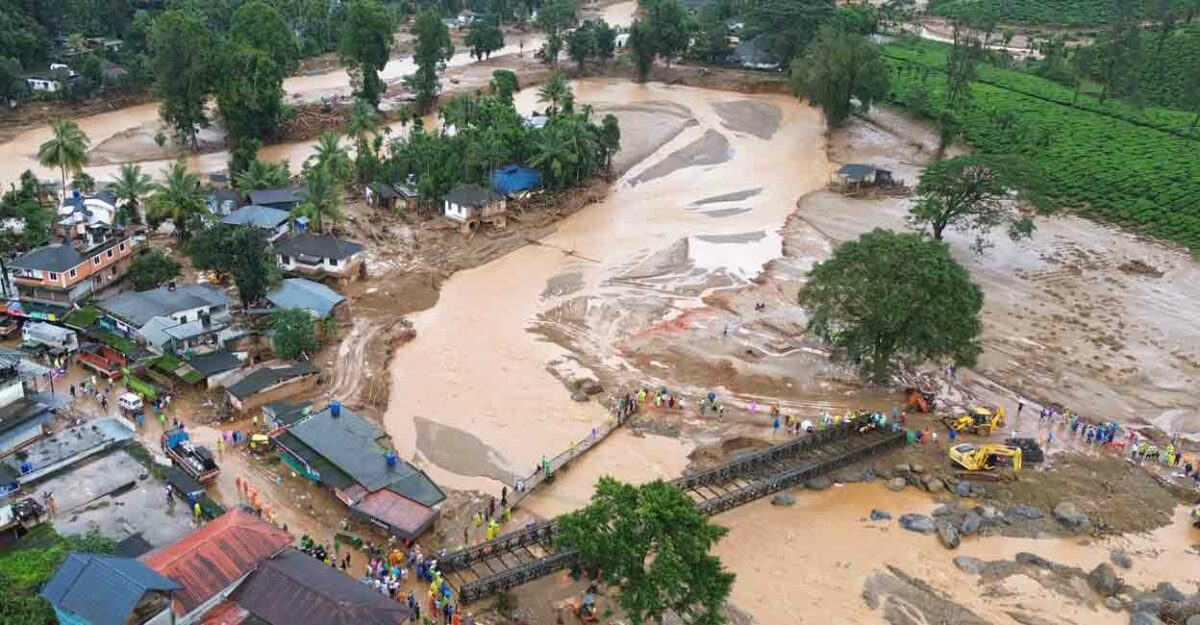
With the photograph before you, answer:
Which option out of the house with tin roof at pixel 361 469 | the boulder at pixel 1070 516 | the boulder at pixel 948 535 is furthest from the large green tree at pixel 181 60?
the boulder at pixel 1070 516

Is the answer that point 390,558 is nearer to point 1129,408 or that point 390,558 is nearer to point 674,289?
point 674,289

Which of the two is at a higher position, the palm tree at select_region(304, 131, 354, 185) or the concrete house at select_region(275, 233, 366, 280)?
the palm tree at select_region(304, 131, 354, 185)

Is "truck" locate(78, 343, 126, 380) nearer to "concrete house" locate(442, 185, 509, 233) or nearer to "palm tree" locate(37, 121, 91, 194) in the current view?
"palm tree" locate(37, 121, 91, 194)

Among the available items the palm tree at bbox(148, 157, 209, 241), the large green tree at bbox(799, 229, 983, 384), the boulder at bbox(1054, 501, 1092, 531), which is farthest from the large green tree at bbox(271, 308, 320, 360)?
the boulder at bbox(1054, 501, 1092, 531)

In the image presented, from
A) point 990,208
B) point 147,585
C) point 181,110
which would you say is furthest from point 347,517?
point 181,110

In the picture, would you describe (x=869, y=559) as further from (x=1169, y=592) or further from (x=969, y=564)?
(x=1169, y=592)

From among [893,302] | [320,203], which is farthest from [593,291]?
[893,302]
